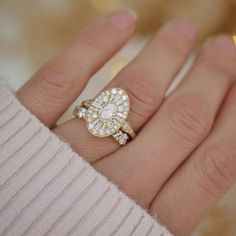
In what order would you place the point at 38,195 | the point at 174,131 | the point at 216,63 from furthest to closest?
the point at 216,63 < the point at 174,131 < the point at 38,195

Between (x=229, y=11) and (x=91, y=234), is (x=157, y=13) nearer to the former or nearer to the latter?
(x=229, y=11)

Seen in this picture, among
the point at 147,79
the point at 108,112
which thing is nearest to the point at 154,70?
the point at 147,79

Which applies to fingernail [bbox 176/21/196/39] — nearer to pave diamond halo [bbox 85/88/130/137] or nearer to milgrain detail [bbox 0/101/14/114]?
pave diamond halo [bbox 85/88/130/137]

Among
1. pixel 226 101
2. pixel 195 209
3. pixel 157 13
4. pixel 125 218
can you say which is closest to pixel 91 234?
pixel 125 218

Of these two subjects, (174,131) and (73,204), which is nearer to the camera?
(73,204)

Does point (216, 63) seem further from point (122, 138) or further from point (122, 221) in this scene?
point (122, 221)

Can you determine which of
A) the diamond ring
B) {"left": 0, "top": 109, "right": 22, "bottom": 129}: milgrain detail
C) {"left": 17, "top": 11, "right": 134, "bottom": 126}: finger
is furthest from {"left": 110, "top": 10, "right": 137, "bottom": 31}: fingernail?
{"left": 0, "top": 109, "right": 22, "bottom": 129}: milgrain detail

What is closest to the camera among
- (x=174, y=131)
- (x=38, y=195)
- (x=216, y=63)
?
(x=38, y=195)
